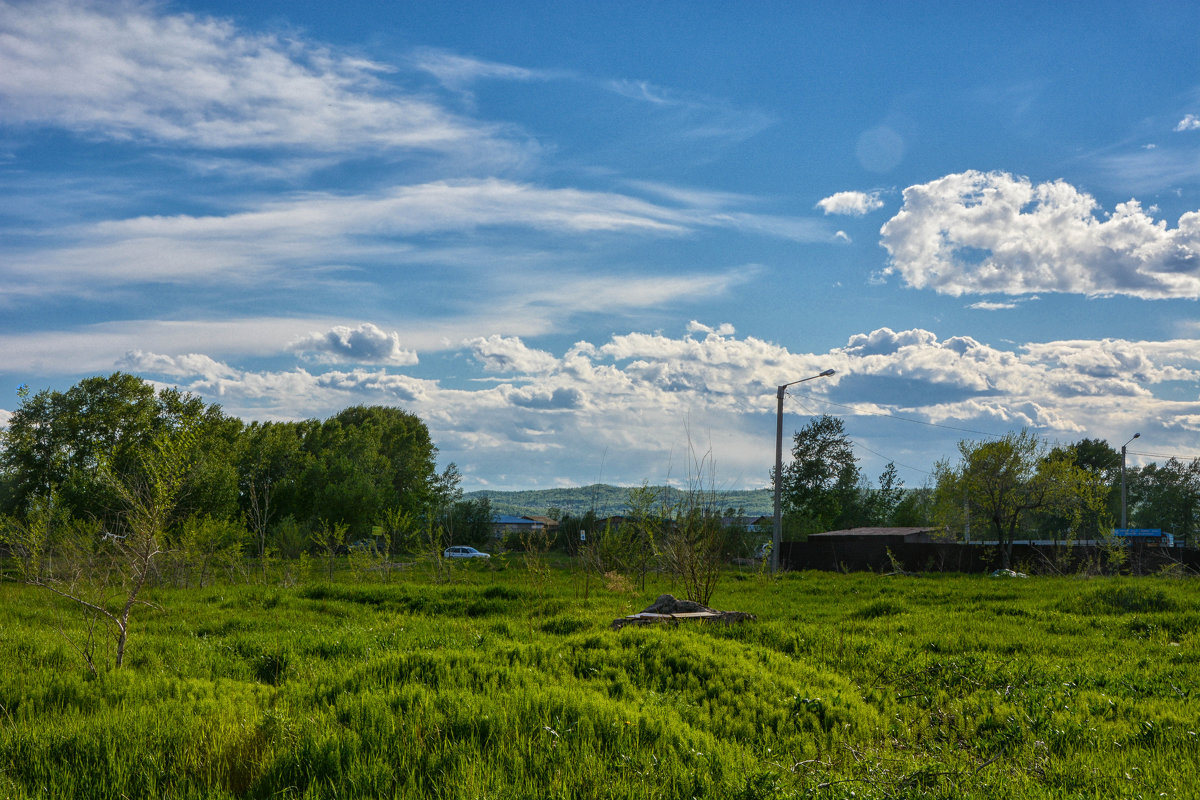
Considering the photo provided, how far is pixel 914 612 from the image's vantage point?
15938mm

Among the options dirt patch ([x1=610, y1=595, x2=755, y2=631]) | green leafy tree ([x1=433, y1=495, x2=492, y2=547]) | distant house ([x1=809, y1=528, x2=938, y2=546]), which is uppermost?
dirt patch ([x1=610, y1=595, x2=755, y2=631])

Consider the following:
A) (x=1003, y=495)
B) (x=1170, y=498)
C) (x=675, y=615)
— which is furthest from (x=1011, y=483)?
(x=1170, y=498)

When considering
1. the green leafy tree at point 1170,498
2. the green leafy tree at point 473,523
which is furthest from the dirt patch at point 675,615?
the green leafy tree at point 1170,498

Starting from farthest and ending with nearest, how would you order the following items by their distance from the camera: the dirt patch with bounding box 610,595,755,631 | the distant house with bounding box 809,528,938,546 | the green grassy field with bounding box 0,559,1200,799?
the distant house with bounding box 809,528,938,546 < the dirt patch with bounding box 610,595,755,631 < the green grassy field with bounding box 0,559,1200,799

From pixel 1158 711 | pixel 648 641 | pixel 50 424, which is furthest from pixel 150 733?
pixel 50 424

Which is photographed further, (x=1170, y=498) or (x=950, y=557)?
(x=1170, y=498)

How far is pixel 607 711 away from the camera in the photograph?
6625 mm

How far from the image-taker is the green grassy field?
216 inches

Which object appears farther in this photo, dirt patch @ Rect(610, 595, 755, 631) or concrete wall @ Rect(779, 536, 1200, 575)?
concrete wall @ Rect(779, 536, 1200, 575)

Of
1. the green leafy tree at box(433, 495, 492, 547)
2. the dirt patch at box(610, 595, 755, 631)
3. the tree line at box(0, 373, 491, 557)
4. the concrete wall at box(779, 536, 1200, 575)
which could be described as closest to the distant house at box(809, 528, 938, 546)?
the concrete wall at box(779, 536, 1200, 575)

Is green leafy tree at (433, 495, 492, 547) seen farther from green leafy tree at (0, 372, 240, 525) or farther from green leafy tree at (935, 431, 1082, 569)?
green leafy tree at (935, 431, 1082, 569)

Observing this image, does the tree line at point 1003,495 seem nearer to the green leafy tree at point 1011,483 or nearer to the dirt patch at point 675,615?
the green leafy tree at point 1011,483

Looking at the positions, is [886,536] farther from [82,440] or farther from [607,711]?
[82,440]

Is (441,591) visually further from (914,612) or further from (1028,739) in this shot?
(1028,739)
